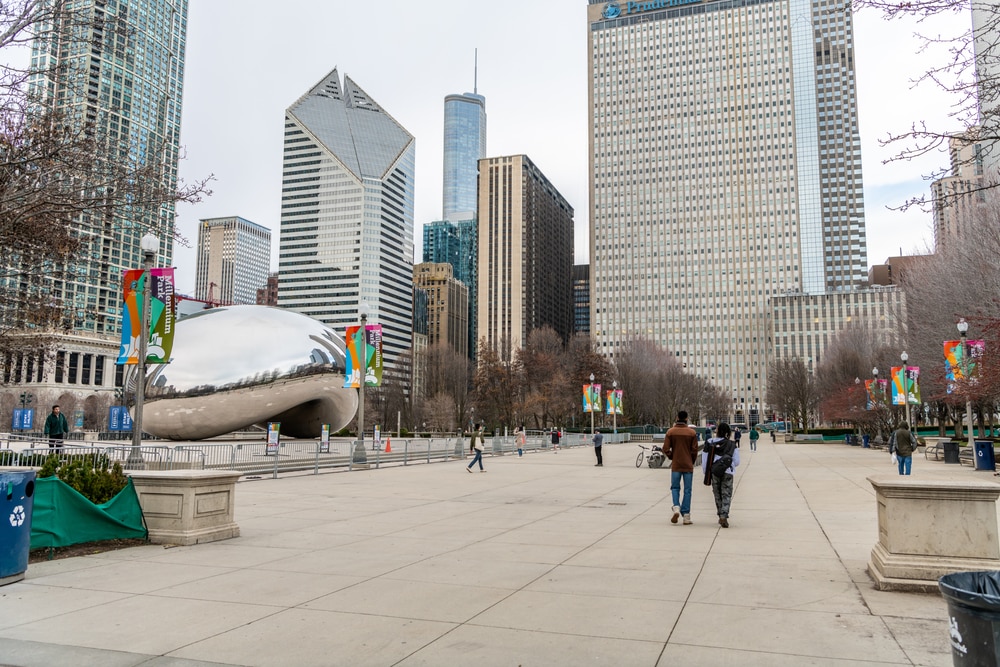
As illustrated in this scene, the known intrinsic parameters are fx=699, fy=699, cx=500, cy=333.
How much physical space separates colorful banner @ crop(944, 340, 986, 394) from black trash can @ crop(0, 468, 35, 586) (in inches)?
1031

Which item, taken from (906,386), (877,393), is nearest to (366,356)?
(906,386)

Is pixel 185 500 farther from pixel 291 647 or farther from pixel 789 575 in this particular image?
pixel 789 575

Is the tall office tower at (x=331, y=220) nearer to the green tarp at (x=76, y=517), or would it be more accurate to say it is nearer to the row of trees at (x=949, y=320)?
the row of trees at (x=949, y=320)

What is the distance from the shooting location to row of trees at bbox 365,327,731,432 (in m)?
75.9

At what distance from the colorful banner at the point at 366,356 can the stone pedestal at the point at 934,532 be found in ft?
75.4

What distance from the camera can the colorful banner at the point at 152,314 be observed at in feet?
59.0

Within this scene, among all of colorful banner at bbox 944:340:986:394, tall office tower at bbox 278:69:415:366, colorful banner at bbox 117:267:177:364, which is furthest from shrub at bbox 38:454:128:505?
tall office tower at bbox 278:69:415:366

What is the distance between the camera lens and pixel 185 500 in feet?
31.2

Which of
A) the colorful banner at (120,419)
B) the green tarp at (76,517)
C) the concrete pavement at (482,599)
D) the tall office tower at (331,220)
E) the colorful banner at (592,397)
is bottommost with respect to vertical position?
the concrete pavement at (482,599)

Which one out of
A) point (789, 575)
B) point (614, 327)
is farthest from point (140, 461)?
point (614, 327)

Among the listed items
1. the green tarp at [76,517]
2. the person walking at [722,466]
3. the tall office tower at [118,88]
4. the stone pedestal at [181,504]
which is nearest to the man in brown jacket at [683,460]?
the person walking at [722,466]

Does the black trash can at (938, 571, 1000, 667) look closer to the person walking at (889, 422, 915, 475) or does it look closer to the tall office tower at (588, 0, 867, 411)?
the person walking at (889, 422, 915, 475)

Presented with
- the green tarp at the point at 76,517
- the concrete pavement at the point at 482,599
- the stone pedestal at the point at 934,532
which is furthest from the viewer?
the green tarp at the point at 76,517

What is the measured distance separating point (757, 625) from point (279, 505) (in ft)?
36.4
